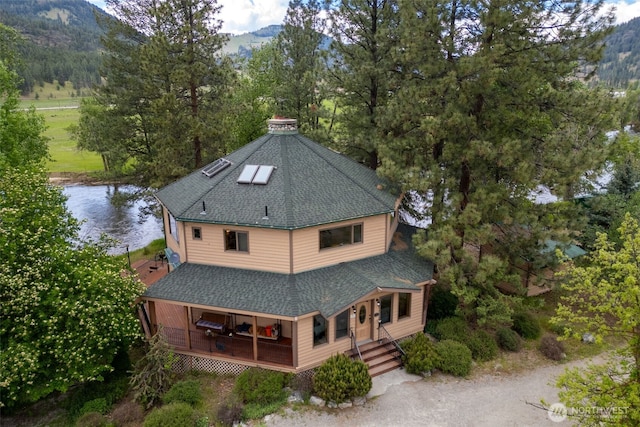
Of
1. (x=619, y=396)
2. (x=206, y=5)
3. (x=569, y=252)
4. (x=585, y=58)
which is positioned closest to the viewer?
(x=619, y=396)

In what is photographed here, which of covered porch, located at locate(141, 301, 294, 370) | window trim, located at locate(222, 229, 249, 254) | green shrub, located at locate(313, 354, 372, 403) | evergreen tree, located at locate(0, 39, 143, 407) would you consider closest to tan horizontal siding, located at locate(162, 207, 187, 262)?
window trim, located at locate(222, 229, 249, 254)

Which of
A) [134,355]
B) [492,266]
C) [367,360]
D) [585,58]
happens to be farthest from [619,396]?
[134,355]

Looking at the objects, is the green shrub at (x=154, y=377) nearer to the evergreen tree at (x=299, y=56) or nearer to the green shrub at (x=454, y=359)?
the green shrub at (x=454, y=359)

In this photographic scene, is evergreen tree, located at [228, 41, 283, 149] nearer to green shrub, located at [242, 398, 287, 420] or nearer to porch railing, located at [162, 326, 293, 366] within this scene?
porch railing, located at [162, 326, 293, 366]

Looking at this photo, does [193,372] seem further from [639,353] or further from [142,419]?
[639,353]

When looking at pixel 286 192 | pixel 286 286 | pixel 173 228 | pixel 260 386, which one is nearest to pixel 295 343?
pixel 260 386

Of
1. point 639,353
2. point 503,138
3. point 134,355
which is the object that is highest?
point 503,138
